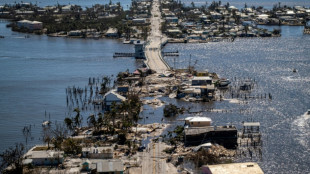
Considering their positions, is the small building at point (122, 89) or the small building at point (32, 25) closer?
the small building at point (122, 89)

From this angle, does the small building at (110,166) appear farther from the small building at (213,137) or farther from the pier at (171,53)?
the pier at (171,53)

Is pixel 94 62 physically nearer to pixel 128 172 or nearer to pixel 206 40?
pixel 206 40

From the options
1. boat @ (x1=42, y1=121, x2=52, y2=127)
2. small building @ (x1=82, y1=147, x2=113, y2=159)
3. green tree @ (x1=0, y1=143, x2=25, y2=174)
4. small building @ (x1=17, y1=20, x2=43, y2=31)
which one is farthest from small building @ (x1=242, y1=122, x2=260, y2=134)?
small building @ (x1=17, y1=20, x2=43, y2=31)

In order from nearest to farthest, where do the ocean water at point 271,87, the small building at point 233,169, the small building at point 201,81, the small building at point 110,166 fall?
the small building at point 233,169, the small building at point 110,166, the ocean water at point 271,87, the small building at point 201,81

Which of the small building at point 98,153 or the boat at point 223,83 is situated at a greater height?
the boat at point 223,83

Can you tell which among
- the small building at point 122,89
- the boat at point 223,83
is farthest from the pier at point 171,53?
the small building at point 122,89

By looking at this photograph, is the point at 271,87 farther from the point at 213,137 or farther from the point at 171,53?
the point at 171,53

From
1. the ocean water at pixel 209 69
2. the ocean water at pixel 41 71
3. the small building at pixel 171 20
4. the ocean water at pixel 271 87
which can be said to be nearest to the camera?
the ocean water at pixel 271 87
